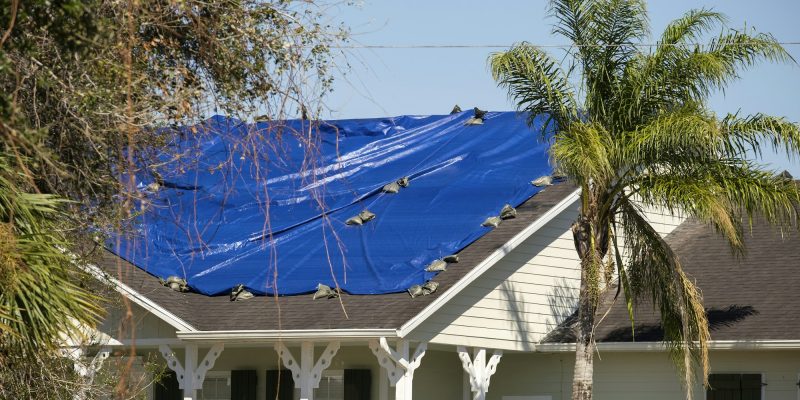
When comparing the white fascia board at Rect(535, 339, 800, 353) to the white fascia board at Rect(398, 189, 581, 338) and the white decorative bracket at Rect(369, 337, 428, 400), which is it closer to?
the white fascia board at Rect(398, 189, 581, 338)

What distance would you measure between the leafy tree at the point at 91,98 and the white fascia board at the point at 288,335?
5857mm

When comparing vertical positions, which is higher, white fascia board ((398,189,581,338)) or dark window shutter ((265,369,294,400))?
white fascia board ((398,189,581,338))

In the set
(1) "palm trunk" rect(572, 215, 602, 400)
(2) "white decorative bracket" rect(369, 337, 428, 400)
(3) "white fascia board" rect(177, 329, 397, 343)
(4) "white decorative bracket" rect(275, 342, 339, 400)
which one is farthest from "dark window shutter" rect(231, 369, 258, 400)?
(1) "palm trunk" rect(572, 215, 602, 400)

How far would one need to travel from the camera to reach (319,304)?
1933 cm

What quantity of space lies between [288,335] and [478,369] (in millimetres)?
2984

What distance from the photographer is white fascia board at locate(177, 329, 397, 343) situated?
1800cm

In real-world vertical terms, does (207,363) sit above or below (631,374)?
above

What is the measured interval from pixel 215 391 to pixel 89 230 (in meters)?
9.78

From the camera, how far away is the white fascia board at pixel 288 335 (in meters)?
18.0

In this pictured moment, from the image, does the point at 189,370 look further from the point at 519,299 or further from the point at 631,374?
the point at 631,374

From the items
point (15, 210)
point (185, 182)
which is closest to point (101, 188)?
point (15, 210)

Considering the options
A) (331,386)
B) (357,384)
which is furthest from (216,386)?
(357,384)

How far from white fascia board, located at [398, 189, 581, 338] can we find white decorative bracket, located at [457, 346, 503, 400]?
1.21m

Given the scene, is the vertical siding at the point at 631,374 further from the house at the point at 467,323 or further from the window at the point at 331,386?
the window at the point at 331,386
